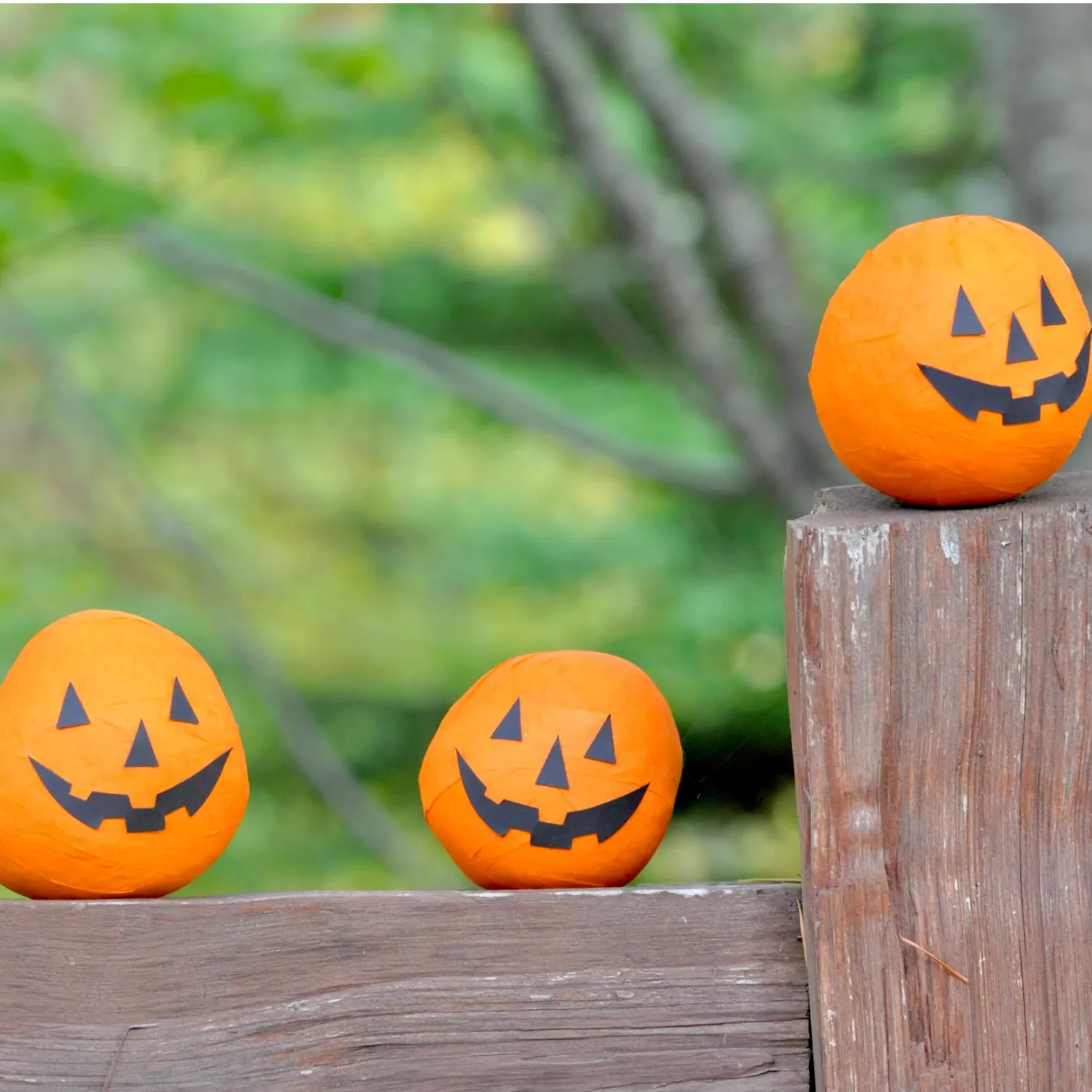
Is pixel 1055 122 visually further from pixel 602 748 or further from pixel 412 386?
pixel 412 386

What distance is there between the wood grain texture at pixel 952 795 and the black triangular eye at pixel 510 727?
29 centimetres

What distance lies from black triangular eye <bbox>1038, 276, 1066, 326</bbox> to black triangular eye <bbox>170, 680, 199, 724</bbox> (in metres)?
0.83

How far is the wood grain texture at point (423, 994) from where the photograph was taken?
104 cm

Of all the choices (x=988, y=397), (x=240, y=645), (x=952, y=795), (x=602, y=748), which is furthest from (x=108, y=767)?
(x=240, y=645)

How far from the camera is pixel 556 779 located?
1.10 m

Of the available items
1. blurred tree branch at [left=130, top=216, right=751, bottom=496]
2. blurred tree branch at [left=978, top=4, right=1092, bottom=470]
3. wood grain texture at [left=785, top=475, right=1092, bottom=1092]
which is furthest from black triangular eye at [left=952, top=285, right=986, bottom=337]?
blurred tree branch at [left=130, top=216, right=751, bottom=496]

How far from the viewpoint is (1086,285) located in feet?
8.23

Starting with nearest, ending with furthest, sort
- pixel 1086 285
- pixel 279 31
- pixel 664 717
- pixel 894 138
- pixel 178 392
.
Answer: pixel 664 717 → pixel 1086 285 → pixel 279 31 → pixel 894 138 → pixel 178 392

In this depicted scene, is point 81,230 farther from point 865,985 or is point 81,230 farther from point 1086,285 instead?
point 865,985

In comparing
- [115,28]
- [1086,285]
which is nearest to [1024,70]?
[1086,285]

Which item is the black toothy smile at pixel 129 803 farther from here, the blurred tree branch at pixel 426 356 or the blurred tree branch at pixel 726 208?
the blurred tree branch at pixel 726 208

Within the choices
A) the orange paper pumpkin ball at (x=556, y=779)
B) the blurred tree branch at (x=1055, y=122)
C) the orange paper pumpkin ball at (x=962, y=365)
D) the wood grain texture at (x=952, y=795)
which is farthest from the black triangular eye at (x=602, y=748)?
the blurred tree branch at (x=1055, y=122)

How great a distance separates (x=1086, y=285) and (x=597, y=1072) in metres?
2.08

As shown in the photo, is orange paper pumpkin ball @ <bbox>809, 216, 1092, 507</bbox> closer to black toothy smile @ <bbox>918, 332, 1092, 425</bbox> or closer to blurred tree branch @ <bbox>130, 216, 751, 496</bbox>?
black toothy smile @ <bbox>918, 332, 1092, 425</bbox>
